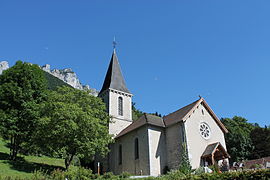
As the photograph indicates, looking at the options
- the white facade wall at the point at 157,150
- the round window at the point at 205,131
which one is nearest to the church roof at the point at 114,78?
the white facade wall at the point at 157,150

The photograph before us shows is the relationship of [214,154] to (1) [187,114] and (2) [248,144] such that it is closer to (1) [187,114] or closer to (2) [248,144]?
(1) [187,114]

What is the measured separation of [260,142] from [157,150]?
26.4m

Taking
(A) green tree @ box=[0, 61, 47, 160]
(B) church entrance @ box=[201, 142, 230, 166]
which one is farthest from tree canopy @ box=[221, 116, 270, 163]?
(A) green tree @ box=[0, 61, 47, 160]

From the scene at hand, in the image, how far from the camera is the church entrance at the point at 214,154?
83.6 feet

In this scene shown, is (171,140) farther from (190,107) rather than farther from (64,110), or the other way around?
(64,110)

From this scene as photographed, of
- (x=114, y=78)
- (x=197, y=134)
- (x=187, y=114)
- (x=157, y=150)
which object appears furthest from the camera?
(x=114, y=78)

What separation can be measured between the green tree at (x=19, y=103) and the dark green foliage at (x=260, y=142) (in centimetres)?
3566

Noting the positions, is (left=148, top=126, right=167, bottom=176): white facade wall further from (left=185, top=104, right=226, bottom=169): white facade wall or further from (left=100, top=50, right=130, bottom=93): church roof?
(left=100, top=50, right=130, bottom=93): church roof

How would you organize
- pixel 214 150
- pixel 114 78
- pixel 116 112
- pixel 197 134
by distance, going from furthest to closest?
pixel 114 78 < pixel 116 112 < pixel 197 134 < pixel 214 150

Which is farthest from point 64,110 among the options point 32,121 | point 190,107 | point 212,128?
point 212,128

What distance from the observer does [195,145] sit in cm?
2622

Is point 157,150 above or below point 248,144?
below

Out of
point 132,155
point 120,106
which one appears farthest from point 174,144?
point 120,106

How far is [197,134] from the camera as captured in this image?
2694 cm
